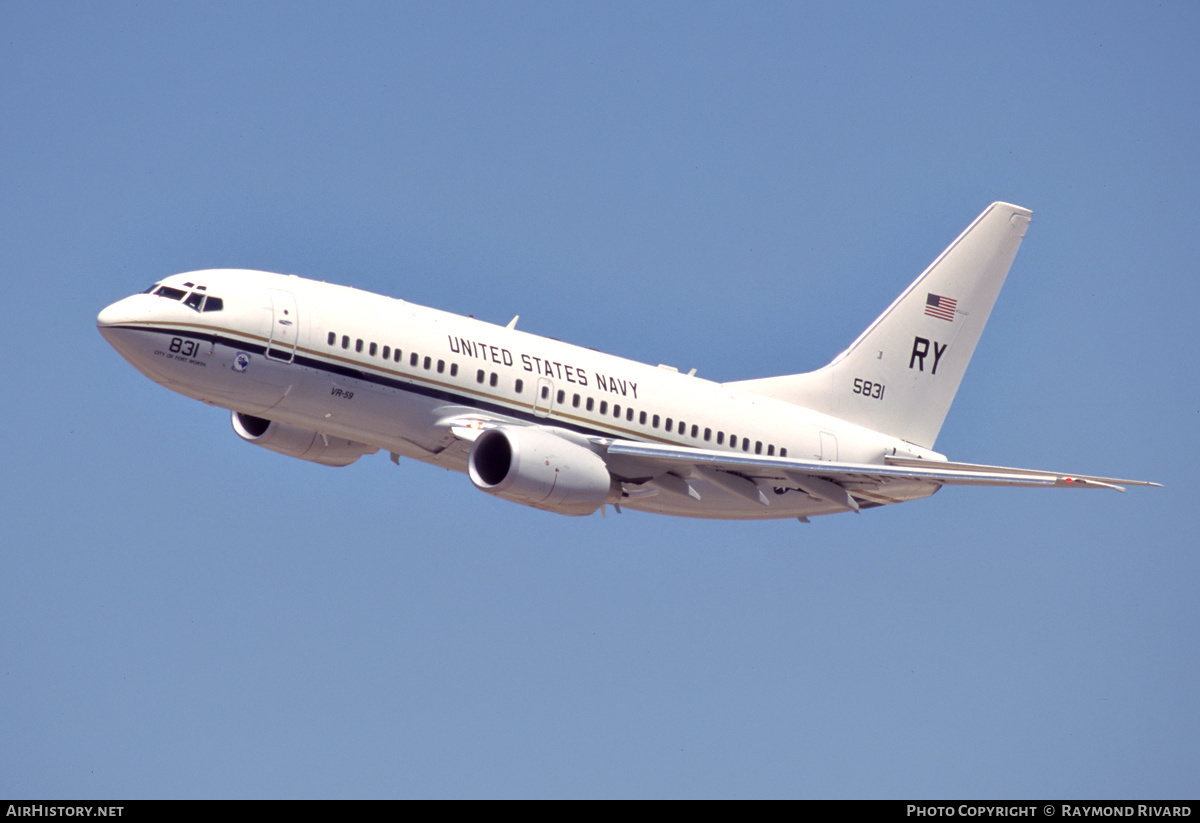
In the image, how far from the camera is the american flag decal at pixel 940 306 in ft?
191

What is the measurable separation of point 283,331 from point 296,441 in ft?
19.1

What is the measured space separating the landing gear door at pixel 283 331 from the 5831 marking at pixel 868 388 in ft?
64.7

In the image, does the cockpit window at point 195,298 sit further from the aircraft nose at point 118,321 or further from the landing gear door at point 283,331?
the landing gear door at point 283,331

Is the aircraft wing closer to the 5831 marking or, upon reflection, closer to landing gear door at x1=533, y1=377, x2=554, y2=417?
landing gear door at x1=533, y1=377, x2=554, y2=417

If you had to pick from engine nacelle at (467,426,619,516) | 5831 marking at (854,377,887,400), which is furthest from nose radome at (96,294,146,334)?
5831 marking at (854,377,887,400)

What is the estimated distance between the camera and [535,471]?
148ft

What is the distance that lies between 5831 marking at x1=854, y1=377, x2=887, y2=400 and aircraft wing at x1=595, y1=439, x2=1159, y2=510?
5.30m

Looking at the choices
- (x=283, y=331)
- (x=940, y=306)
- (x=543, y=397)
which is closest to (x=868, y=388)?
(x=940, y=306)

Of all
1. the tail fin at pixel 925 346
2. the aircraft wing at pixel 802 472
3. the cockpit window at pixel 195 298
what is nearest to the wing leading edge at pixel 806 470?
the aircraft wing at pixel 802 472

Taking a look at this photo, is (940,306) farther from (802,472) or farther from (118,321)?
(118,321)
